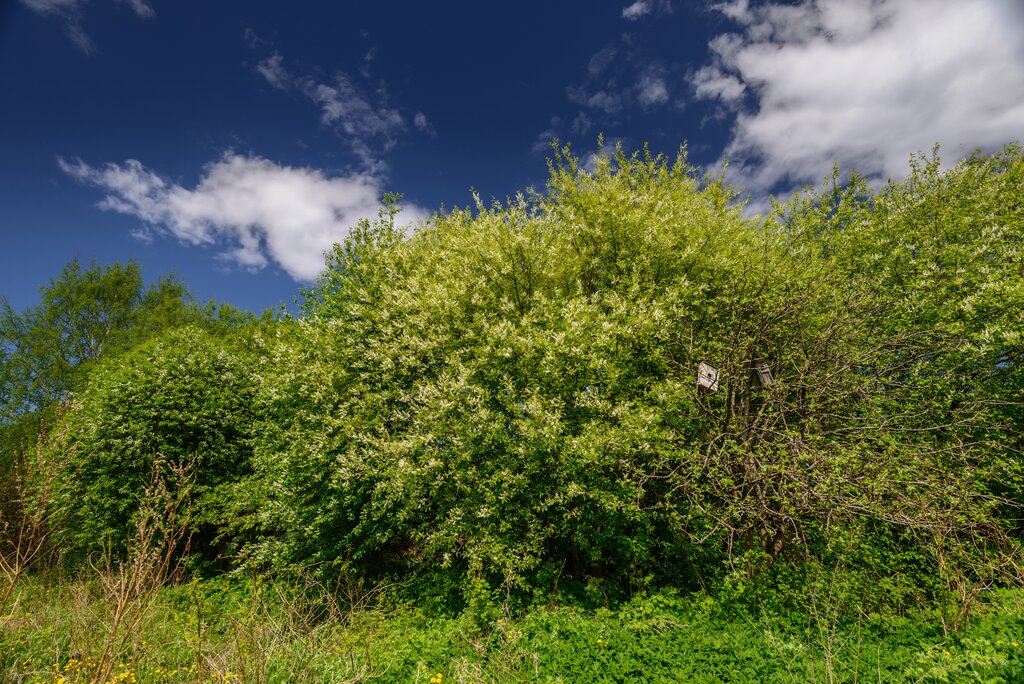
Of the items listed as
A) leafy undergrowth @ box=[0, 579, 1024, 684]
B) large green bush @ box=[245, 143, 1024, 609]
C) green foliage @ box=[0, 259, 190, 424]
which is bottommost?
leafy undergrowth @ box=[0, 579, 1024, 684]

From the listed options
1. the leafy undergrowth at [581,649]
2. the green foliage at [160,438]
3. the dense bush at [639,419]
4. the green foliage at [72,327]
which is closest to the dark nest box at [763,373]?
the dense bush at [639,419]

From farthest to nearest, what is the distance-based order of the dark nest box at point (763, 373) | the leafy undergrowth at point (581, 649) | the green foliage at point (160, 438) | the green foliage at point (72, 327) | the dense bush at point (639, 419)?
the green foliage at point (72, 327) → the green foliage at point (160, 438) → the dark nest box at point (763, 373) → the dense bush at point (639, 419) → the leafy undergrowth at point (581, 649)

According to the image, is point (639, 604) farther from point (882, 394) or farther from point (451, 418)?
point (882, 394)

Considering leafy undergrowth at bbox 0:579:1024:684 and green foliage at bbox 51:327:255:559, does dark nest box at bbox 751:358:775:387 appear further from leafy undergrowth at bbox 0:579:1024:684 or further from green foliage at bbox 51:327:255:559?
green foliage at bbox 51:327:255:559

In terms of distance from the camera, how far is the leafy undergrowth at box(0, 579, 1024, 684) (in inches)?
199

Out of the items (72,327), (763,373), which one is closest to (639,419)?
(763,373)

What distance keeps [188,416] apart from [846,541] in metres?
18.8

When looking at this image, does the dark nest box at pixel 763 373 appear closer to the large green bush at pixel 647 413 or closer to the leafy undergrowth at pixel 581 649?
the large green bush at pixel 647 413

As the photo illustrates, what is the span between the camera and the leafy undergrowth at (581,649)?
5047mm

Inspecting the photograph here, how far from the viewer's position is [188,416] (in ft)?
48.0

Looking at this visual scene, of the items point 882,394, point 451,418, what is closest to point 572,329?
point 451,418

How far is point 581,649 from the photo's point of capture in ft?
20.6

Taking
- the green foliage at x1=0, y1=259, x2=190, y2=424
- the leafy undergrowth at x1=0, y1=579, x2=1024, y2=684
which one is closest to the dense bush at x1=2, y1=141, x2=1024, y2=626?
the leafy undergrowth at x1=0, y1=579, x2=1024, y2=684

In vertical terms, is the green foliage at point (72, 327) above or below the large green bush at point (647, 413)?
above
